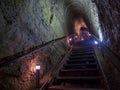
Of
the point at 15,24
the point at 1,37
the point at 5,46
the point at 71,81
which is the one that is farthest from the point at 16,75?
the point at 71,81

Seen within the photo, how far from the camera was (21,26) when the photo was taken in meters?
3.84

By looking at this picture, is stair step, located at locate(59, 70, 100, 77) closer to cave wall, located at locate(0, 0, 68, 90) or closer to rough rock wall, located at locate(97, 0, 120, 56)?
cave wall, located at locate(0, 0, 68, 90)

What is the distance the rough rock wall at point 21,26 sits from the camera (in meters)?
3.11

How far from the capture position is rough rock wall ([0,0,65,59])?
10.2 feet

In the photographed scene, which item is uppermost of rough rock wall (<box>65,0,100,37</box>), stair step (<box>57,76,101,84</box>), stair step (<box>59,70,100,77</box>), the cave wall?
rough rock wall (<box>65,0,100,37</box>)

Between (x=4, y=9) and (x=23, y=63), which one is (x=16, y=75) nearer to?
(x=23, y=63)

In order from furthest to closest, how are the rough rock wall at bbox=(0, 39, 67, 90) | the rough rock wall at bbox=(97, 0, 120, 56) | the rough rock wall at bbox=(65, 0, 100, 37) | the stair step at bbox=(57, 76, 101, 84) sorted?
the rough rock wall at bbox=(65, 0, 100, 37), the stair step at bbox=(57, 76, 101, 84), the rough rock wall at bbox=(97, 0, 120, 56), the rough rock wall at bbox=(0, 39, 67, 90)

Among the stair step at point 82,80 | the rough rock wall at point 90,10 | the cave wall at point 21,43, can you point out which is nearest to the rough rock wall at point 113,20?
the stair step at point 82,80

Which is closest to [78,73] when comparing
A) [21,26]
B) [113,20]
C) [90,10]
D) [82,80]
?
[82,80]

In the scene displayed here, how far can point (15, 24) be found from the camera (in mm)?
3564

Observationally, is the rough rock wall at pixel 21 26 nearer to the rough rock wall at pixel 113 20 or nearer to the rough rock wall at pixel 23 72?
the rough rock wall at pixel 23 72

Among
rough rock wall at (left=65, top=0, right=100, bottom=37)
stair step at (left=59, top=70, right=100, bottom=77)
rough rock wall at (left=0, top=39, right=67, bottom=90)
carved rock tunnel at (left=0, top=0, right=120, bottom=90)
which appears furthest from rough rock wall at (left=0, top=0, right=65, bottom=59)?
rough rock wall at (left=65, top=0, right=100, bottom=37)

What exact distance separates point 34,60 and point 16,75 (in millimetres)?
917

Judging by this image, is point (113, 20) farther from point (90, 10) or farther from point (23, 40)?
point (90, 10)
